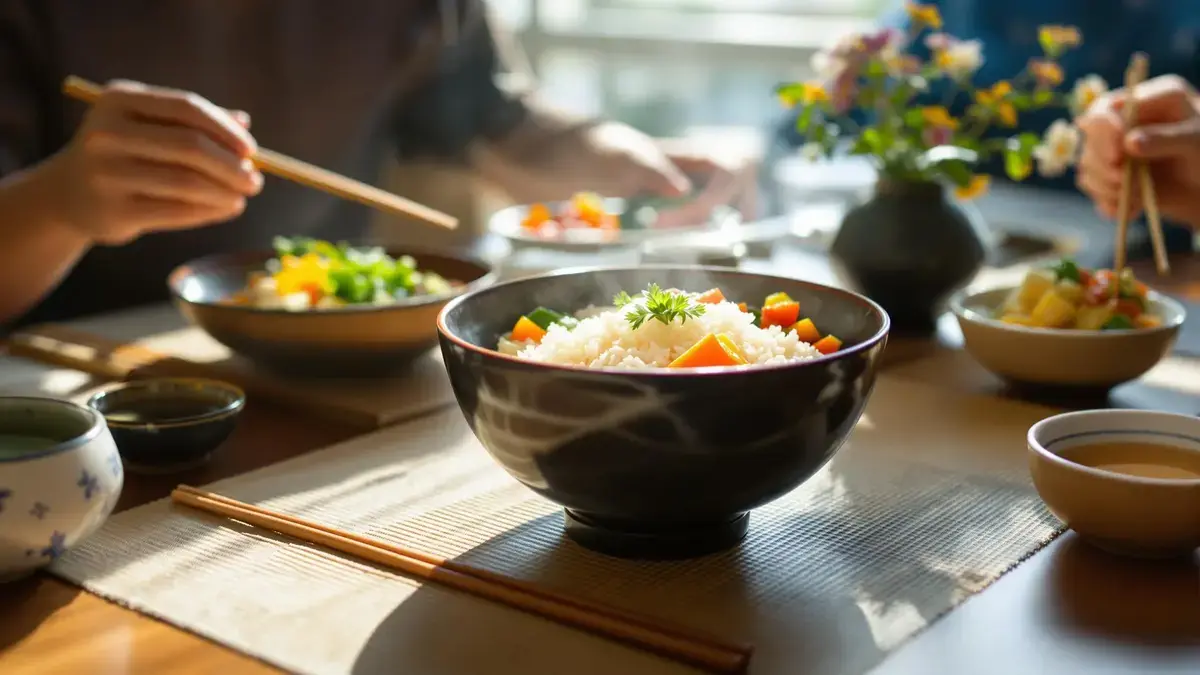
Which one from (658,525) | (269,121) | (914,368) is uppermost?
(269,121)

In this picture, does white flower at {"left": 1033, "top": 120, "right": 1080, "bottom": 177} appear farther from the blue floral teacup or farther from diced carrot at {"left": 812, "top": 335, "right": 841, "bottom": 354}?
the blue floral teacup

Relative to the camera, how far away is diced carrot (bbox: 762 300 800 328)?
1.08 m

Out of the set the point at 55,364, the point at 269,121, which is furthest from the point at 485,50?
the point at 55,364

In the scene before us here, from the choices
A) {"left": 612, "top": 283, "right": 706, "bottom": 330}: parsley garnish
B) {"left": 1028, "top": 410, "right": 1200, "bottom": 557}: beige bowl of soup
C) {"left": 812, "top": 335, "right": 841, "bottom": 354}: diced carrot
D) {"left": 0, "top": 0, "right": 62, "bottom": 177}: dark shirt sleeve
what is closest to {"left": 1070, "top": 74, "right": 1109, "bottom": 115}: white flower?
{"left": 1028, "top": 410, "right": 1200, "bottom": 557}: beige bowl of soup

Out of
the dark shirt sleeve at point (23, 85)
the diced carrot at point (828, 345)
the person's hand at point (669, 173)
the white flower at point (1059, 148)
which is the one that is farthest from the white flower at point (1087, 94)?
the dark shirt sleeve at point (23, 85)

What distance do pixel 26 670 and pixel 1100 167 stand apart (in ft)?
5.08

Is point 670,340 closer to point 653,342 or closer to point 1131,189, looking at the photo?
point 653,342

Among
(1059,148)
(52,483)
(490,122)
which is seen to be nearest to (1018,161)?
(1059,148)

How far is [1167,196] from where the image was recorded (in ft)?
5.81

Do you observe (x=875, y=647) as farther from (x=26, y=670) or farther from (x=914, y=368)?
(x=914, y=368)

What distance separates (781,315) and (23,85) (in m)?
1.78

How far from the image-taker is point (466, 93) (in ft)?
9.45

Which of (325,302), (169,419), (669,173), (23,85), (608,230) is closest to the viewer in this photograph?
(169,419)

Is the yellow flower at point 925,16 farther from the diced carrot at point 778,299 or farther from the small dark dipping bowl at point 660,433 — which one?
the small dark dipping bowl at point 660,433
